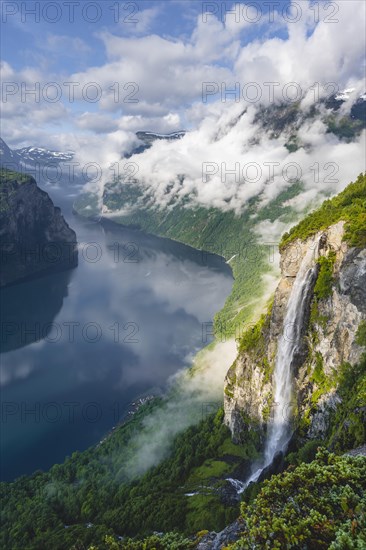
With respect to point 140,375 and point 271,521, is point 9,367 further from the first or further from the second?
point 271,521

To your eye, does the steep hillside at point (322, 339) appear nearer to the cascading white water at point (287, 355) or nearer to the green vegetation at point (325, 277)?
the green vegetation at point (325, 277)

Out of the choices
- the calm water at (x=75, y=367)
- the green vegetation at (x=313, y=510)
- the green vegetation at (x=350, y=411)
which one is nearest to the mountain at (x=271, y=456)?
the green vegetation at (x=313, y=510)

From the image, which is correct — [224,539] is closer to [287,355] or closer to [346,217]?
[287,355]

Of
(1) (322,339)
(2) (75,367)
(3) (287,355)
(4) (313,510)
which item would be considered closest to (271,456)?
(3) (287,355)

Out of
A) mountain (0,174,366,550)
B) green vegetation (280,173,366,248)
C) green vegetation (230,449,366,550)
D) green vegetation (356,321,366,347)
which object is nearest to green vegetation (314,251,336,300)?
mountain (0,174,366,550)

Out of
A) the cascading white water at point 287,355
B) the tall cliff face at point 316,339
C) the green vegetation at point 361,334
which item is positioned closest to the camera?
the green vegetation at point 361,334

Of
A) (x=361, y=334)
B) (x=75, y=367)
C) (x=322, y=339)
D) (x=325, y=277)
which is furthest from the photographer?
(x=75, y=367)

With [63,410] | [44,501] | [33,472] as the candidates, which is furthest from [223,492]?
[63,410]
